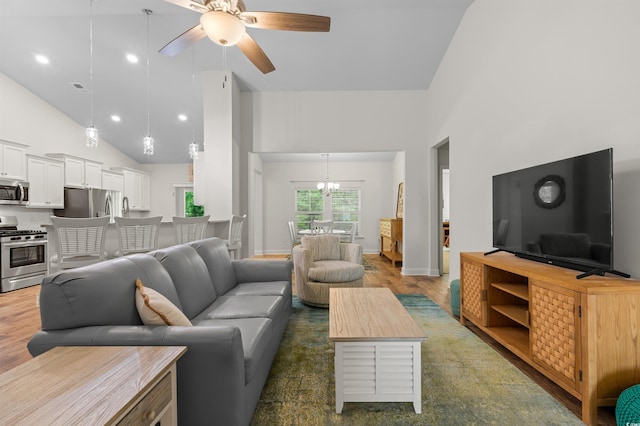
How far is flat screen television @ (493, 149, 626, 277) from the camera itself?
187 centimetres

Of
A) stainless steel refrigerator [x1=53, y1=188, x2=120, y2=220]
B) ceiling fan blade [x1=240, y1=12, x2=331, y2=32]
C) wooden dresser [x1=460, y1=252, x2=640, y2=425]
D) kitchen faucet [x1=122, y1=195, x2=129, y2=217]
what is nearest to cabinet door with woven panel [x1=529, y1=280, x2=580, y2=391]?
wooden dresser [x1=460, y1=252, x2=640, y2=425]

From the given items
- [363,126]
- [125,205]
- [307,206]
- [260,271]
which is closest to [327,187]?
[307,206]

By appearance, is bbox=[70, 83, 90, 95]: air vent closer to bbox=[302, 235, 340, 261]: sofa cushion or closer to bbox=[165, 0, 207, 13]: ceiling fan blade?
bbox=[165, 0, 207, 13]: ceiling fan blade

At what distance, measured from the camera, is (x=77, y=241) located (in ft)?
10.1

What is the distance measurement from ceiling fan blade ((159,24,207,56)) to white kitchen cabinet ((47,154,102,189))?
4864mm

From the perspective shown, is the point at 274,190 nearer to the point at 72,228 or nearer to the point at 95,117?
the point at 95,117

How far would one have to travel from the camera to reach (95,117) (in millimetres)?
6586

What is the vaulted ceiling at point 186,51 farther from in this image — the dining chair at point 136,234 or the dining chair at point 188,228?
the dining chair at point 136,234

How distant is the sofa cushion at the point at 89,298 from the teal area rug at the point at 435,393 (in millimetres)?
905

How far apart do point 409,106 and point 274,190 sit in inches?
168

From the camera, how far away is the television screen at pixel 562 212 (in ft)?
6.12

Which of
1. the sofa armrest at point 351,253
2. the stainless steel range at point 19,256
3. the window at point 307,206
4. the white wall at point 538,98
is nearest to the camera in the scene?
the white wall at point 538,98

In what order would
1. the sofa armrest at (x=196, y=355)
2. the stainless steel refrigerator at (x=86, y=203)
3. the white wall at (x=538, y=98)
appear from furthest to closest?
the stainless steel refrigerator at (x=86, y=203)
the white wall at (x=538, y=98)
the sofa armrest at (x=196, y=355)

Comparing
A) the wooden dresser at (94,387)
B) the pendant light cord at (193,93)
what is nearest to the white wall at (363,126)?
the pendant light cord at (193,93)
